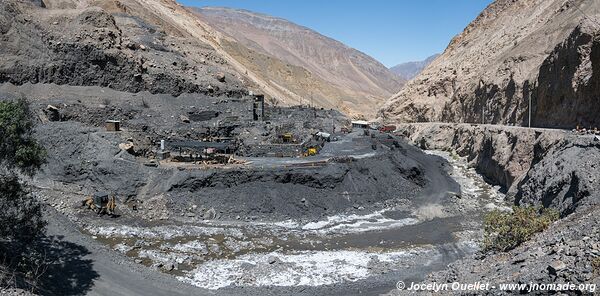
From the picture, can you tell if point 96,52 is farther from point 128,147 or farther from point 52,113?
point 128,147

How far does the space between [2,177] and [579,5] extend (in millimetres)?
56819

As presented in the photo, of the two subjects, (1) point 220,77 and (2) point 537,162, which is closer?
(2) point 537,162

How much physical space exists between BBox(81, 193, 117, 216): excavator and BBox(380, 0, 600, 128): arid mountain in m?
32.6

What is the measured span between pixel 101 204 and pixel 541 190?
25.8 m

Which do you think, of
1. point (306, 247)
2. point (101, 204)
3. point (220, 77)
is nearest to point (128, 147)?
point (101, 204)

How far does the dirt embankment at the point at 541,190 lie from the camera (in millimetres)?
8844

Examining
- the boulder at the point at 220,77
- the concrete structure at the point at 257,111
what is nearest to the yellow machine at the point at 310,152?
the concrete structure at the point at 257,111

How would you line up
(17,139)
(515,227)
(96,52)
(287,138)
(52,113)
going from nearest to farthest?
1. (515,227)
2. (17,139)
3. (52,113)
4. (287,138)
5. (96,52)

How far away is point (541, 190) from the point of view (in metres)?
24.9

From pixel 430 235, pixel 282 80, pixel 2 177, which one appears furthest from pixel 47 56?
pixel 282 80

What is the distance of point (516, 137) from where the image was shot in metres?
35.2

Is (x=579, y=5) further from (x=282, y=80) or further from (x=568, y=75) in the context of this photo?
(x=282, y=80)

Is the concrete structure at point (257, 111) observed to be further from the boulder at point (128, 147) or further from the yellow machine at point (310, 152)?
the boulder at point (128, 147)

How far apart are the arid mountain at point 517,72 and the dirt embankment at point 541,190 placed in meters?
3.56
